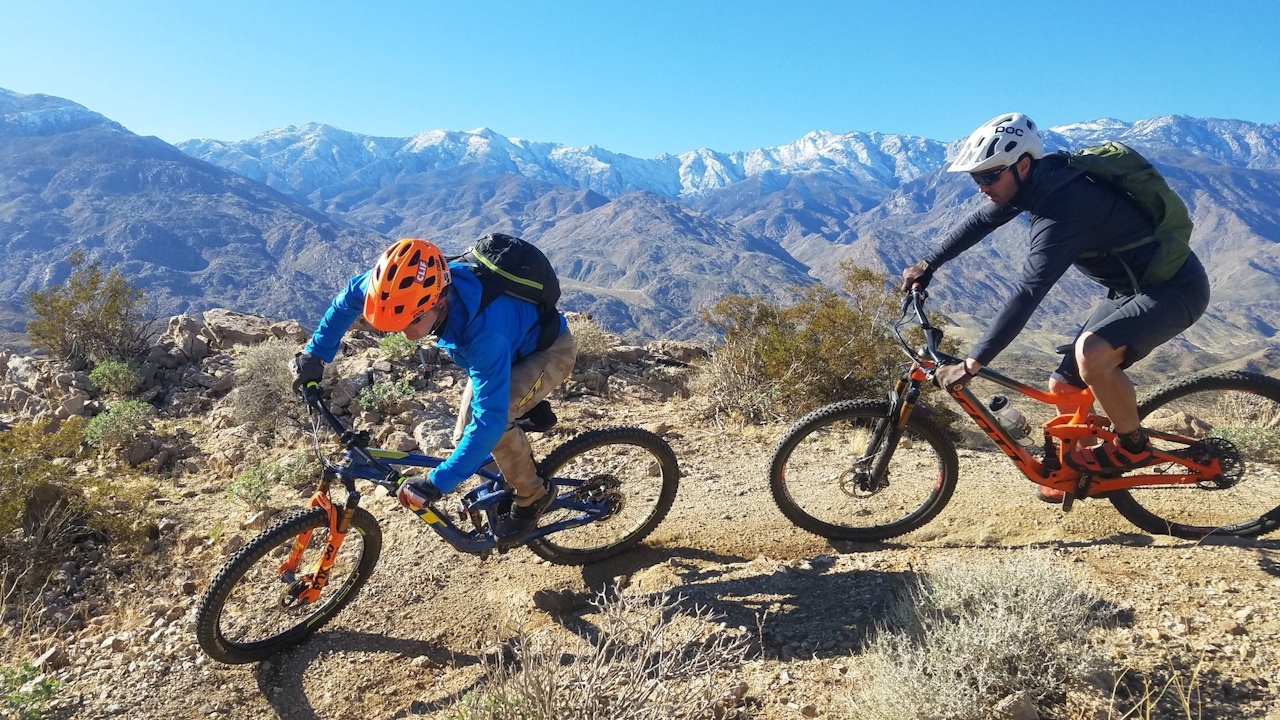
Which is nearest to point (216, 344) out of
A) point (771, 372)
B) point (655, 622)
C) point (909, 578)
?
point (771, 372)

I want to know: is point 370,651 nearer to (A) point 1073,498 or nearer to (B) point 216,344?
(A) point 1073,498

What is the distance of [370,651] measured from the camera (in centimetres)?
410

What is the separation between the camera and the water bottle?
4391mm

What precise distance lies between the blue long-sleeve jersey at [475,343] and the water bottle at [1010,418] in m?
3.06

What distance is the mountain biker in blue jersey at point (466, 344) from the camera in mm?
3420

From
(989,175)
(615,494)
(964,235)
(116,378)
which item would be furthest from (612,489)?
(116,378)

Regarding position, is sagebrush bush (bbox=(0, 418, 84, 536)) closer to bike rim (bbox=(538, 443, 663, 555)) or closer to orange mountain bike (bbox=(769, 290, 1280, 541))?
bike rim (bbox=(538, 443, 663, 555))

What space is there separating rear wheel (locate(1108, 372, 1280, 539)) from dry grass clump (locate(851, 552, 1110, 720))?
1.79 meters

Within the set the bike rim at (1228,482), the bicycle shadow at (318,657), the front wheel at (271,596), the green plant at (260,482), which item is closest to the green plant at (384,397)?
the green plant at (260,482)

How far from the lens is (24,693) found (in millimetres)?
3314

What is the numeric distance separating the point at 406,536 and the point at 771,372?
17.1 ft

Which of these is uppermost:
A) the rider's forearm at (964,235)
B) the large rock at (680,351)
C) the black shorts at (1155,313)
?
the rider's forearm at (964,235)

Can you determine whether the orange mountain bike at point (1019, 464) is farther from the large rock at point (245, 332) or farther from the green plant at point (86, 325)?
the green plant at point (86, 325)

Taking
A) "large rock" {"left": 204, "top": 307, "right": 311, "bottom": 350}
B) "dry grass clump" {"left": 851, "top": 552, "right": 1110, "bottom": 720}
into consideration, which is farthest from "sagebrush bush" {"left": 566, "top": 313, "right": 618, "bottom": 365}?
"dry grass clump" {"left": 851, "top": 552, "right": 1110, "bottom": 720}
